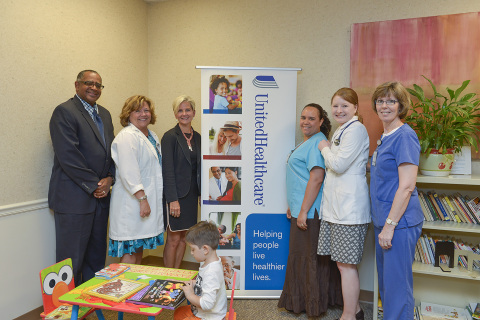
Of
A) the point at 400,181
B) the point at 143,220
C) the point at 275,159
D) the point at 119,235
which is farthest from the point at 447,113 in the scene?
the point at 119,235

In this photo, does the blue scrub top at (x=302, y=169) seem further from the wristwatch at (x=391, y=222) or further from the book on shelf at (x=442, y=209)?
the book on shelf at (x=442, y=209)

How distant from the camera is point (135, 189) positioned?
243cm

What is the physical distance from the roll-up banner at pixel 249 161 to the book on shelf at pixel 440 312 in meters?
1.07

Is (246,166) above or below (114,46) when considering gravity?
below

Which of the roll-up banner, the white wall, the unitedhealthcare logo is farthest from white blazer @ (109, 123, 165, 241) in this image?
the unitedhealthcare logo

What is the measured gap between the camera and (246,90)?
2811 mm

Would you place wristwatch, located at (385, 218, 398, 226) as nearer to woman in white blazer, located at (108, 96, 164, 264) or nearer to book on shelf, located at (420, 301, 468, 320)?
book on shelf, located at (420, 301, 468, 320)

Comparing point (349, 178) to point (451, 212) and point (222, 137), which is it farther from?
point (222, 137)

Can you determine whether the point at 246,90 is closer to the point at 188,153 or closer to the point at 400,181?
the point at 188,153

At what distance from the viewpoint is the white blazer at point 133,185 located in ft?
8.04

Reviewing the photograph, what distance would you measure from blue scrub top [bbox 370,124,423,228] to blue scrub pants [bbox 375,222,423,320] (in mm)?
75

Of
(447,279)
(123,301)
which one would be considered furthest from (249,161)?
(447,279)

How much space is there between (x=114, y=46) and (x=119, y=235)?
5.97 ft

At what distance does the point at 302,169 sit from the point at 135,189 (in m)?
1.23
